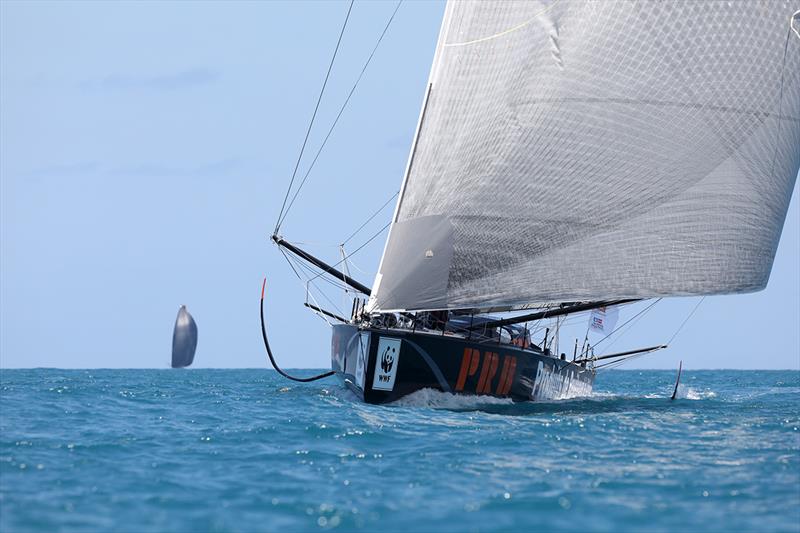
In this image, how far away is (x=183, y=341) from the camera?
4056cm

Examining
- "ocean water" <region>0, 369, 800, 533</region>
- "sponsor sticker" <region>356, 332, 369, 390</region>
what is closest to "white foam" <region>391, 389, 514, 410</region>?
"sponsor sticker" <region>356, 332, 369, 390</region>

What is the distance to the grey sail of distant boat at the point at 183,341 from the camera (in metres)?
40.2

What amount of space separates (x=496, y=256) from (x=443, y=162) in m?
1.57

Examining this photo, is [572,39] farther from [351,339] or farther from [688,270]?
[351,339]

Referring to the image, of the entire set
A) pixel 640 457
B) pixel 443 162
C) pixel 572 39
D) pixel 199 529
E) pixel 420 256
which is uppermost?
pixel 572 39

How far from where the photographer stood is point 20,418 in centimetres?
1319

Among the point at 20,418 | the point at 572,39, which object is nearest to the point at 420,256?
the point at 572,39

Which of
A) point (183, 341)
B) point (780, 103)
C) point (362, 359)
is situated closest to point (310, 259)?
point (362, 359)

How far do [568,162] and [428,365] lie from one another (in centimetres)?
364

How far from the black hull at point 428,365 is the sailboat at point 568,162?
0.03m

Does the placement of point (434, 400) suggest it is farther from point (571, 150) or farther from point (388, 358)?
point (571, 150)

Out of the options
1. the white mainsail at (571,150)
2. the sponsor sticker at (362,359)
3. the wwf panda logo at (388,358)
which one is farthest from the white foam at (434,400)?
the white mainsail at (571,150)

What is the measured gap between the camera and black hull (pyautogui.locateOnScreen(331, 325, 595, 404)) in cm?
1530

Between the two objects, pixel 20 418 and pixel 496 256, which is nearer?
pixel 20 418
